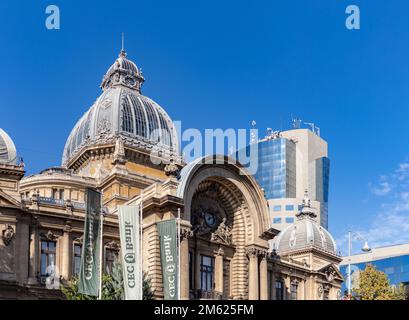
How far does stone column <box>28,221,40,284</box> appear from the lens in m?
60.0

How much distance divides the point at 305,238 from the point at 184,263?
3249 cm

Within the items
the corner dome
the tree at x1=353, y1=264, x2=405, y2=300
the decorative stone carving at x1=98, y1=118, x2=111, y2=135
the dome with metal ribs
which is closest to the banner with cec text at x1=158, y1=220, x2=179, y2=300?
the tree at x1=353, y1=264, x2=405, y2=300

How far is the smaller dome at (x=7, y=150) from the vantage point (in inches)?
2494

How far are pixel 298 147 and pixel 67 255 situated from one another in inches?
5630

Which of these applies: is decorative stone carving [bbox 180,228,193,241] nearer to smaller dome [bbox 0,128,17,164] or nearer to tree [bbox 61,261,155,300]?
tree [bbox 61,261,155,300]

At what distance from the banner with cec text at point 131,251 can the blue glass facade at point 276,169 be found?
139 m

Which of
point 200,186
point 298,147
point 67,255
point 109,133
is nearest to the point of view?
point 67,255

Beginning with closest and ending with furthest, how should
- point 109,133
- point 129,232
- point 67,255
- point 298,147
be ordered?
1. point 129,232
2. point 67,255
3. point 109,133
4. point 298,147

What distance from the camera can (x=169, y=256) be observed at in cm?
5400

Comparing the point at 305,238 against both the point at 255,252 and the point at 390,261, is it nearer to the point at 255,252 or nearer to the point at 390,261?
the point at 255,252

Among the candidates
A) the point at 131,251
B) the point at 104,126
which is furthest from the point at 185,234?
the point at 104,126
